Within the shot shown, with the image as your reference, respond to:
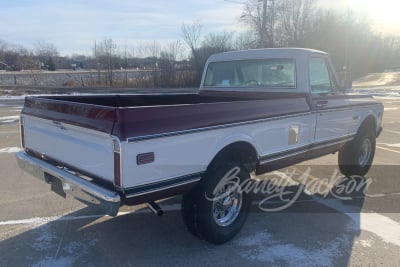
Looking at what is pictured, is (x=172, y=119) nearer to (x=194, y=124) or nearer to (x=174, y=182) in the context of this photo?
(x=194, y=124)

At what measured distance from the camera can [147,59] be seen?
3644 cm

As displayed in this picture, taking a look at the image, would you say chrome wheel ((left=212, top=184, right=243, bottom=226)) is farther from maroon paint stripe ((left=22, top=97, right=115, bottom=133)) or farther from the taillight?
maroon paint stripe ((left=22, top=97, right=115, bottom=133))

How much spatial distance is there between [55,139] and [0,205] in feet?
5.57

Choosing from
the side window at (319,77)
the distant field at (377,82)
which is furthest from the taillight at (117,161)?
the distant field at (377,82)

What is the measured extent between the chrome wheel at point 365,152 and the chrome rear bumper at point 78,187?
190 inches

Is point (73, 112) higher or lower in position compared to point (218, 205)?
higher

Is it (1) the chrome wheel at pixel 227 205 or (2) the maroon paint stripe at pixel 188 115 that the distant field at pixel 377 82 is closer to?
(2) the maroon paint stripe at pixel 188 115

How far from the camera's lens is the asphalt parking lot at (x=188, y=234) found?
351 cm

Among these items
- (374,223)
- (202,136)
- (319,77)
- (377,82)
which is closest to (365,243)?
(374,223)

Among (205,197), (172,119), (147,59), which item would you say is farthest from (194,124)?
(147,59)

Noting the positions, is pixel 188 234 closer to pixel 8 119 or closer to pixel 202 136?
pixel 202 136

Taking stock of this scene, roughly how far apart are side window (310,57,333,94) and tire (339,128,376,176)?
117 cm

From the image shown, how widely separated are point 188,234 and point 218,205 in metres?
0.55

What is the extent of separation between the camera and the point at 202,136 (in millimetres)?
3330
